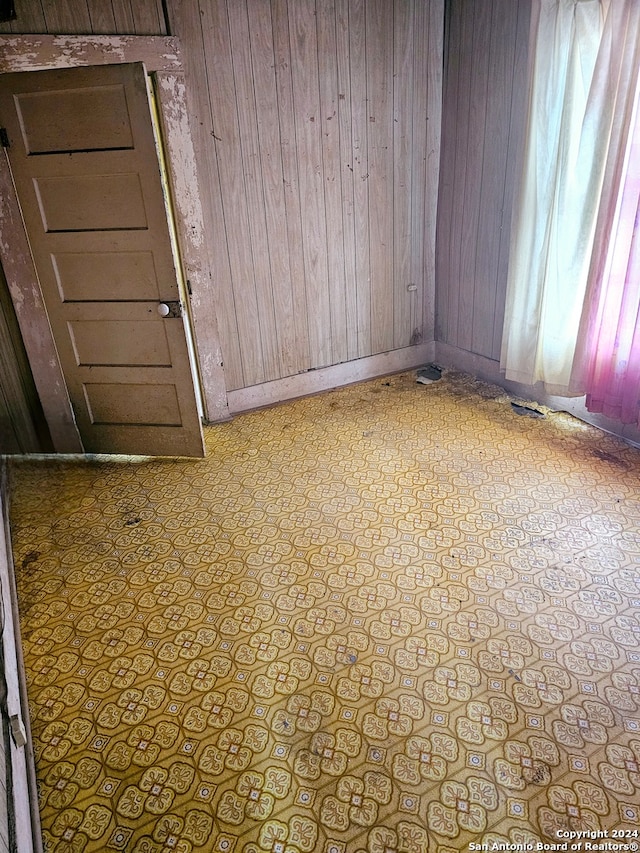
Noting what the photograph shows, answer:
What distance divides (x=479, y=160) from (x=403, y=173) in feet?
1.75

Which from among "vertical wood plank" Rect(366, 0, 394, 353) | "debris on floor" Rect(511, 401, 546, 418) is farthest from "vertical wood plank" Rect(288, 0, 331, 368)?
"debris on floor" Rect(511, 401, 546, 418)

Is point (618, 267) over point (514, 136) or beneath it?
beneath

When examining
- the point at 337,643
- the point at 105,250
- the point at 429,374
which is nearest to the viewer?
the point at 337,643

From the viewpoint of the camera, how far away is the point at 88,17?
2.87m

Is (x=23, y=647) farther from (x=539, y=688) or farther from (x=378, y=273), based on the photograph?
(x=378, y=273)

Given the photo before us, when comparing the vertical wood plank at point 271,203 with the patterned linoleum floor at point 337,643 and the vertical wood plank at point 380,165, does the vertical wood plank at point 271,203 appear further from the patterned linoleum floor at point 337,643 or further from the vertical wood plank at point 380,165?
the patterned linoleum floor at point 337,643

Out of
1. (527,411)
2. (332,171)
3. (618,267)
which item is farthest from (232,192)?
(527,411)

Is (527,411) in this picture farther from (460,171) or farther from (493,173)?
(460,171)

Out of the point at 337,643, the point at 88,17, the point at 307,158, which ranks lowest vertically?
the point at 337,643

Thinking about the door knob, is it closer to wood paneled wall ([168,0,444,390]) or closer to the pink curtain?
wood paneled wall ([168,0,444,390])

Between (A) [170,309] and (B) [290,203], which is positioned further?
(B) [290,203]

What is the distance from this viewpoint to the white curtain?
9.58ft

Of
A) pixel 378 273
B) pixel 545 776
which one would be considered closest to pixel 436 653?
pixel 545 776

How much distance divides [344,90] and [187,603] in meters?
3.27
